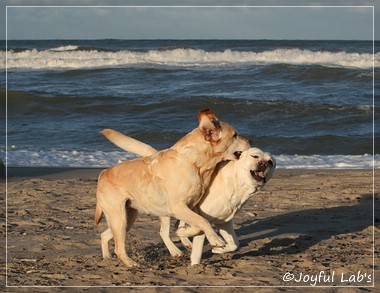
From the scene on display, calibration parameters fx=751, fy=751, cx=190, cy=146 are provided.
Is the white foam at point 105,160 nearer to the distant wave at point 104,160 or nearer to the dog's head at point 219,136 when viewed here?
the distant wave at point 104,160

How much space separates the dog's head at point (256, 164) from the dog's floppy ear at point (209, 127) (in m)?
0.30

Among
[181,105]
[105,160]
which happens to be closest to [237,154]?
[105,160]

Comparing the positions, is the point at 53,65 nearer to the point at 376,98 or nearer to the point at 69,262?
the point at 376,98

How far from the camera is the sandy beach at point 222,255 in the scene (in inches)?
225

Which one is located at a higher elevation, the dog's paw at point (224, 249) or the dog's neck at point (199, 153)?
the dog's neck at point (199, 153)

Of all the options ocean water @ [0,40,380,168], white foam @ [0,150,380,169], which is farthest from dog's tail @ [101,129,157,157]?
ocean water @ [0,40,380,168]

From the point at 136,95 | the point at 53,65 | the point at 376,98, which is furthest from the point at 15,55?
the point at 376,98

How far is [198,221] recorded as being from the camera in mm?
5812

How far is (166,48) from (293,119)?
78.5 ft

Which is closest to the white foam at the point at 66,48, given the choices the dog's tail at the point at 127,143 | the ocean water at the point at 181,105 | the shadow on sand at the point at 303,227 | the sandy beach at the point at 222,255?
the ocean water at the point at 181,105

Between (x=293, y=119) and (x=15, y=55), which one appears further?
(x=15, y=55)

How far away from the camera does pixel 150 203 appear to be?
608cm

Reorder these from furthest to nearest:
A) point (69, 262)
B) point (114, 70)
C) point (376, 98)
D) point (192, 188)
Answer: point (114, 70)
point (376, 98)
point (69, 262)
point (192, 188)

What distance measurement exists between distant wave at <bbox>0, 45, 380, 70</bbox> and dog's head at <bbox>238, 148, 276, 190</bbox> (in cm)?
2670
